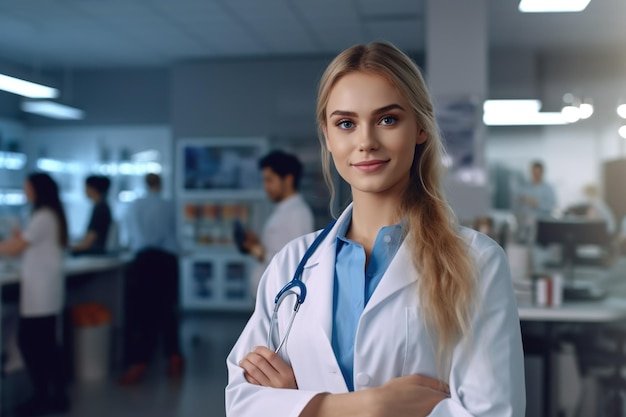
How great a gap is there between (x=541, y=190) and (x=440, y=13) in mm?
3320

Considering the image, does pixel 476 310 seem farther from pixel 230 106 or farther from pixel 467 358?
pixel 230 106

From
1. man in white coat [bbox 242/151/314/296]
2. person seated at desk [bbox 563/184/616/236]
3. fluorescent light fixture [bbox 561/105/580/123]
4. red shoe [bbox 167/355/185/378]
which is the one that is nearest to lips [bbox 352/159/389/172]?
man in white coat [bbox 242/151/314/296]

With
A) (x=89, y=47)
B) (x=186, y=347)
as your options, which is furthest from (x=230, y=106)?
(x=186, y=347)

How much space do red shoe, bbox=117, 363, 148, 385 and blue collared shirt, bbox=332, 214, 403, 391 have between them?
13.6ft

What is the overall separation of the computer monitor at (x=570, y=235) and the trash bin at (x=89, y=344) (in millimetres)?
3433

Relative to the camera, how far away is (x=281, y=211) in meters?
3.82

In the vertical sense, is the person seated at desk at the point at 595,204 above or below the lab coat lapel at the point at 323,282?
above

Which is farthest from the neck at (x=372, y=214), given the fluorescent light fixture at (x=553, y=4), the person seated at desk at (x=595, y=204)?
the person seated at desk at (x=595, y=204)

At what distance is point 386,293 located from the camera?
111 centimetres

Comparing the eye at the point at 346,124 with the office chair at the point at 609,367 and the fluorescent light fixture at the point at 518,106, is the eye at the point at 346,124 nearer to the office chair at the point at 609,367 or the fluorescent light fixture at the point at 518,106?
the office chair at the point at 609,367

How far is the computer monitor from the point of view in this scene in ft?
12.5

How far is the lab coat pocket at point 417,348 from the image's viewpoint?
1.09m

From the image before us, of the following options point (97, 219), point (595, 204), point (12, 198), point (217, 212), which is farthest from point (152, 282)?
point (595, 204)

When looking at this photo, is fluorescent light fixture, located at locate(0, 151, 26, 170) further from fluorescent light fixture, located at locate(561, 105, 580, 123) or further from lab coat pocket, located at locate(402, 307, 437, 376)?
lab coat pocket, located at locate(402, 307, 437, 376)
